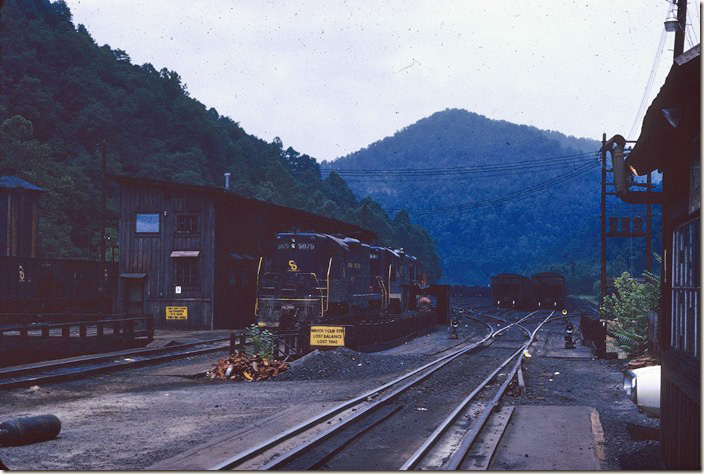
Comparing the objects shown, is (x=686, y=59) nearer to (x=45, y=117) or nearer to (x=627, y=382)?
(x=627, y=382)

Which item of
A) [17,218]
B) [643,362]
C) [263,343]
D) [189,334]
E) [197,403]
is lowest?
[189,334]

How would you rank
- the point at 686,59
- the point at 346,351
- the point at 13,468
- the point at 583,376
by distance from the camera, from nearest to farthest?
the point at 686,59 → the point at 13,468 → the point at 583,376 → the point at 346,351

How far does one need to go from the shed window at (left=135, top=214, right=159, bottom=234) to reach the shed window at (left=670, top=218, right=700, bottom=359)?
36173 mm

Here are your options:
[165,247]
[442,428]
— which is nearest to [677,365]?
[442,428]

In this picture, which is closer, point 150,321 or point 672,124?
point 672,124

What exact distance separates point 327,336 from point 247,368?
4.40m

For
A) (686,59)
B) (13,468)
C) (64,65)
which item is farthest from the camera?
(64,65)

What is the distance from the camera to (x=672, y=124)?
25.7ft

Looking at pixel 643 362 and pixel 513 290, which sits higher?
pixel 513 290

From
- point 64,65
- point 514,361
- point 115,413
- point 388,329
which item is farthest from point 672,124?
point 64,65

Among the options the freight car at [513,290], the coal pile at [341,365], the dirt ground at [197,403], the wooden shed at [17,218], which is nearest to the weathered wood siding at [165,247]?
the wooden shed at [17,218]

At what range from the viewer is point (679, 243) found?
365 inches

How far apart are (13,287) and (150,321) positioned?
1033 cm

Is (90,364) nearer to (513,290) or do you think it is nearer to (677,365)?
(677,365)
